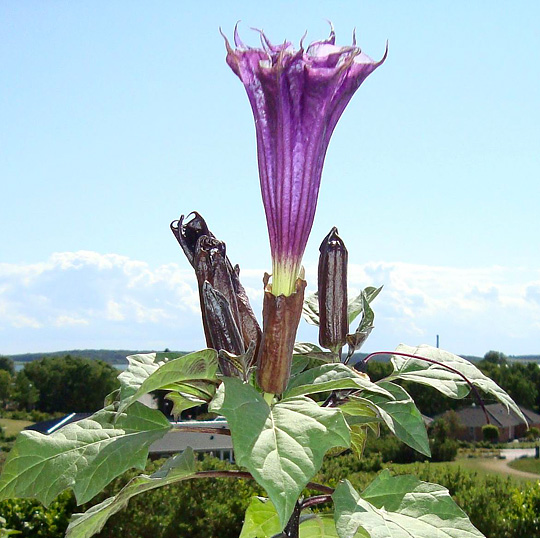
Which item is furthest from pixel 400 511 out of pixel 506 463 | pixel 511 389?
pixel 511 389

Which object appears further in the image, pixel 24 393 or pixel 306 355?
pixel 24 393

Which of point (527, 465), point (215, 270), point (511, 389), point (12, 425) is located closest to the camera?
point (215, 270)

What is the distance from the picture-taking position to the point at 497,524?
16.3 ft

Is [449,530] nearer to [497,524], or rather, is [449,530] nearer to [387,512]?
[387,512]

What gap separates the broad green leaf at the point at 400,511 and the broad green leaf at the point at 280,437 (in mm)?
Result: 132

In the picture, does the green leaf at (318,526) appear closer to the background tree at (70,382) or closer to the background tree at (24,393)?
the background tree at (70,382)

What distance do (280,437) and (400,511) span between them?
295 millimetres

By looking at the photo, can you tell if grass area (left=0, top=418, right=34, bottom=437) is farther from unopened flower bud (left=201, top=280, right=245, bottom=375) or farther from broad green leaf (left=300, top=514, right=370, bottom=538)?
unopened flower bud (left=201, top=280, right=245, bottom=375)

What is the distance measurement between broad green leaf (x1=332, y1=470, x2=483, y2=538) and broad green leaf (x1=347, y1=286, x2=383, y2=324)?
380 mm

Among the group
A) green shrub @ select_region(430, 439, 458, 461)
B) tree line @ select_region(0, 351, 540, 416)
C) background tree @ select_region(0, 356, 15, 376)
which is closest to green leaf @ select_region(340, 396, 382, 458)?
green shrub @ select_region(430, 439, 458, 461)

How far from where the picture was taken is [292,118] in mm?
966

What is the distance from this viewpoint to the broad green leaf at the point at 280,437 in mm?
749

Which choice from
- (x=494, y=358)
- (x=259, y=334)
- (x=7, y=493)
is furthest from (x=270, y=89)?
(x=494, y=358)

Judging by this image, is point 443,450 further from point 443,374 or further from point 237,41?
point 237,41
